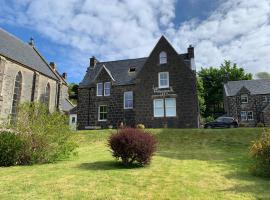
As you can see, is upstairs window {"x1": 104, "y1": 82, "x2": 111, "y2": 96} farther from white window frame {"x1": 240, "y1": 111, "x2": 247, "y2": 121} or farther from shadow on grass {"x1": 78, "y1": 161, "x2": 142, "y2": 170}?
white window frame {"x1": 240, "y1": 111, "x2": 247, "y2": 121}

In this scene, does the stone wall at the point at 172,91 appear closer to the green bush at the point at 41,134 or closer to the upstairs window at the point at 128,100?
the upstairs window at the point at 128,100

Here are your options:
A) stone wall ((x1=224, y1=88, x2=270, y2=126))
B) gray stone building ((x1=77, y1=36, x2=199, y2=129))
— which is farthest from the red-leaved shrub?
stone wall ((x1=224, y1=88, x2=270, y2=126))

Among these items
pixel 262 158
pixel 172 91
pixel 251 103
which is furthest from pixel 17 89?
pixel 251 103

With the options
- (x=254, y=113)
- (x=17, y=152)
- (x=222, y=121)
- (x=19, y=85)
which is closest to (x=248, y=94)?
(x=254, y=113)

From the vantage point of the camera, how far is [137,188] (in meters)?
8.34

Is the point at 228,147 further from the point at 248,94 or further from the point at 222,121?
the point at 248,94

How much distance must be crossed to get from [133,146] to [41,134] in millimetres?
5479

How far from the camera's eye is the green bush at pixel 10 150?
1345cm

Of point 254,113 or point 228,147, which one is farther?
point 254,113

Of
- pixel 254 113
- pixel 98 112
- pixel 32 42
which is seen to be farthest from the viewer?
pixel 254 113

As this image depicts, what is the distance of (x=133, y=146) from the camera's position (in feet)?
39.9

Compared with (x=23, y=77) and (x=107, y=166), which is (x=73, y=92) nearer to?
(x=23, y=77)

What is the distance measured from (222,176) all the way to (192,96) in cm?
2119

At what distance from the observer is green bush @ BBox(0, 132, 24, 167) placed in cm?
1345
